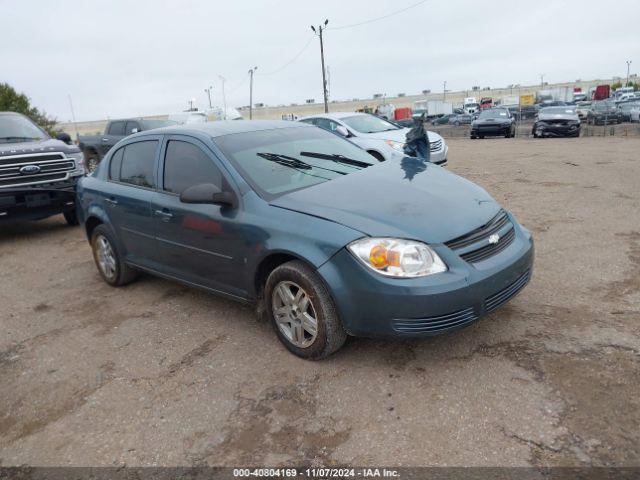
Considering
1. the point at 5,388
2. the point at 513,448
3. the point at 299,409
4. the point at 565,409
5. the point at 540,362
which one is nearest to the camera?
the point at 513,448

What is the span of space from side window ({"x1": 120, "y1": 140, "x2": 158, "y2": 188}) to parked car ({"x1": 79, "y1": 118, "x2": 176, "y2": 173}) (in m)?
9.37

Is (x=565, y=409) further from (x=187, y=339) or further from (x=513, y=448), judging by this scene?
(x=187, y=339)

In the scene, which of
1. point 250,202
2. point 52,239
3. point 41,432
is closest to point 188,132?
point 250,202

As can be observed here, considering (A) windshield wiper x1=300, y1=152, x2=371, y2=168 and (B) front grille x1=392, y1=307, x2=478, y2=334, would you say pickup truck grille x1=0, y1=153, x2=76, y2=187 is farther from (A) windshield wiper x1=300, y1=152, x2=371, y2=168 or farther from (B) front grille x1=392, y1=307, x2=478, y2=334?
(B) front grille x1=392, y1=307, x2=478, y2=334

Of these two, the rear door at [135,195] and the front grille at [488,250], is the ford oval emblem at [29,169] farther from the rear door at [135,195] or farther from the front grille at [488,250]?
A: the front grille at [488,250]

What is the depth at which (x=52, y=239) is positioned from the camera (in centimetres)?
785

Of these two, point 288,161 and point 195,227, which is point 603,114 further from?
point 195,227

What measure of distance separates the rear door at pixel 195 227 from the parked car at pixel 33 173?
13.3 feet

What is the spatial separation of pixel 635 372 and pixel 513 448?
3.56 ft

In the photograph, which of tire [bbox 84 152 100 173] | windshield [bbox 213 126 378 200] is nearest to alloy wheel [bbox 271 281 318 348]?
windshield [bbox 213 126 378 200]

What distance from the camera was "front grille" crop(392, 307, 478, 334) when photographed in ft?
10.1

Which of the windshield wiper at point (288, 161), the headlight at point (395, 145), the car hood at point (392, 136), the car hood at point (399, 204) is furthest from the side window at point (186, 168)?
the car hood at point (392, 136)

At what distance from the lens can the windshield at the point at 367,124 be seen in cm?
1174

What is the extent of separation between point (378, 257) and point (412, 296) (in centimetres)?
30
